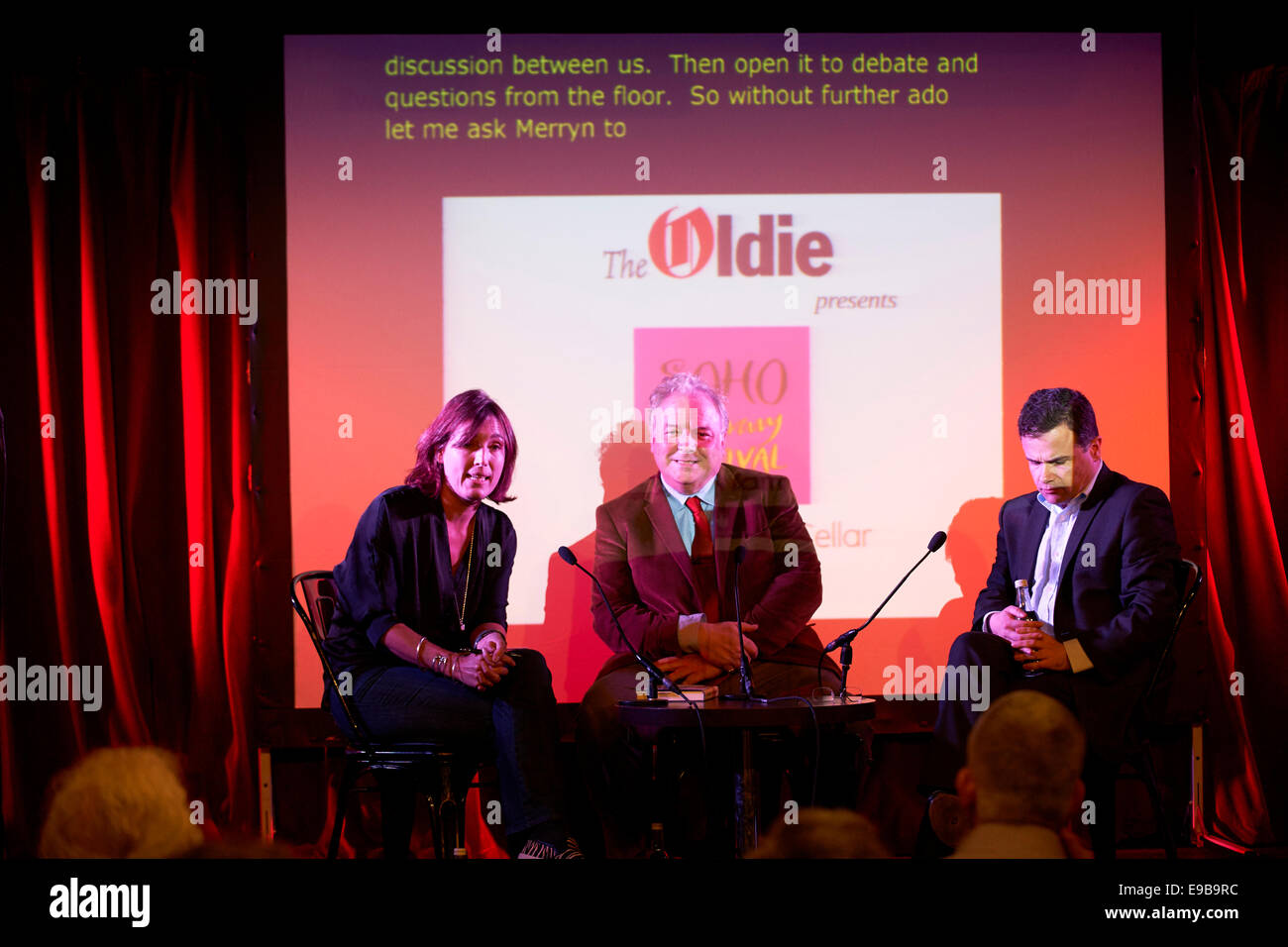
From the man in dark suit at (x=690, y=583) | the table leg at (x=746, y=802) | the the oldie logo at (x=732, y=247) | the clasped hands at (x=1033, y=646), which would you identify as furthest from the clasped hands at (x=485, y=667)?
the the oldie logo at (x=732, y=247)

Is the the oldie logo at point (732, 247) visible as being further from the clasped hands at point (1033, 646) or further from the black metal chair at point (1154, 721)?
the black metal chair at point (1154, 721)

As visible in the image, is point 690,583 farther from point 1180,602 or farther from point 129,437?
point 129,437

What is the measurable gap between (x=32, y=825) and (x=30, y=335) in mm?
1610

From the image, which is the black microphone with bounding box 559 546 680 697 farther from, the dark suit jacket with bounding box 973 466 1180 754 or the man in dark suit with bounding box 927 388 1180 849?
the dark suit jacket with bounding box 973 466 1180 754

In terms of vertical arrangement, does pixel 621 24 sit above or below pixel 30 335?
above

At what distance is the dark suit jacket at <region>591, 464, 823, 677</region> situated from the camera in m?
3.49

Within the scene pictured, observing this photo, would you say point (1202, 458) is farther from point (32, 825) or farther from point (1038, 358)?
point (32, 825)

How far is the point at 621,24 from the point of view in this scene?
13.3 feet

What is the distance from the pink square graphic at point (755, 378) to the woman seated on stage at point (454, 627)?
2.29 feet

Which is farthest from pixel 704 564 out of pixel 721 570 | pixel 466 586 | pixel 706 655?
pixel 466 586

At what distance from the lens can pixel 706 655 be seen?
3.35 m
